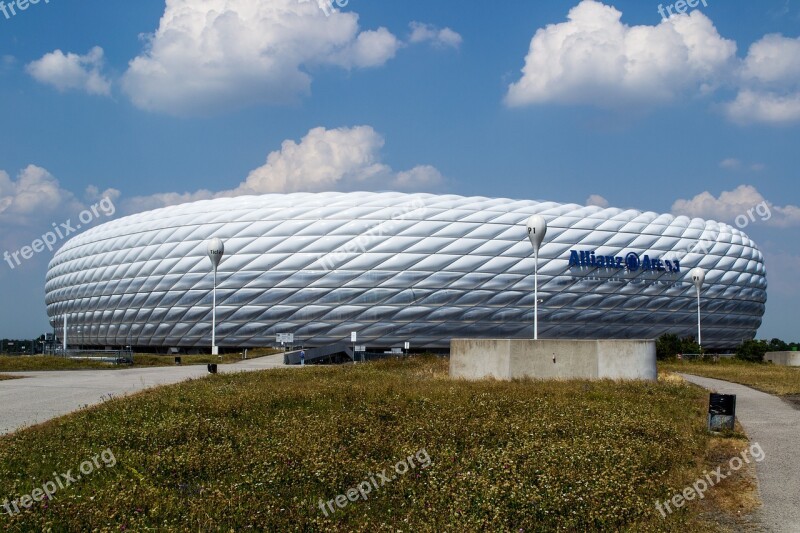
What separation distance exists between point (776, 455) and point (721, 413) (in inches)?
71.8

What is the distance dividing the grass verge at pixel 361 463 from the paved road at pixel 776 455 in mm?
682

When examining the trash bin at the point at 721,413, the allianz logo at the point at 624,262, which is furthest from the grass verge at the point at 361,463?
the allianz logo at the point at 624,262

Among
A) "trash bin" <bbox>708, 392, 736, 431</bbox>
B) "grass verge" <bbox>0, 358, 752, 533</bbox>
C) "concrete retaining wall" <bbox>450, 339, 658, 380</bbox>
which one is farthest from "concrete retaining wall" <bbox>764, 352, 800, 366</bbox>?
"trash bin" <bbox>708, 392, 736, 431</bbox>

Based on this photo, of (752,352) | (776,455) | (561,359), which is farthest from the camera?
(752,352)

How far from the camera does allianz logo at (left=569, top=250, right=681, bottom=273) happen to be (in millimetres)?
55381

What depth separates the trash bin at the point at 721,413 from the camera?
11.5 metres

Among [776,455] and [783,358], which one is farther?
[783,358]

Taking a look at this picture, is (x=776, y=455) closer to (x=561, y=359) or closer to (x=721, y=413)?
(x=721, y=413)

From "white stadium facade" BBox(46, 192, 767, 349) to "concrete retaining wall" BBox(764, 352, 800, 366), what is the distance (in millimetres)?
11424

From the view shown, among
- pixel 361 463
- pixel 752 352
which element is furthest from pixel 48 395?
pixel 752 352

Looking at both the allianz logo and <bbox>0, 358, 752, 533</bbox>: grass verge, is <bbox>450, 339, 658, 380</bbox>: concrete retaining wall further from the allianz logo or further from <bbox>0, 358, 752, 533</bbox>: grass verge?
the allianz logo

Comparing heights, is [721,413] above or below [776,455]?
above

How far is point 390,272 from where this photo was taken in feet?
172

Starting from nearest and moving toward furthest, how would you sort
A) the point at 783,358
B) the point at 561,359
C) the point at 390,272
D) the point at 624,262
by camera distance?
the point at 561,359, the point at 783,358, the point at 390,272, the point at 624,262
